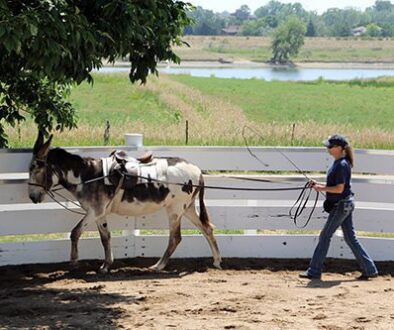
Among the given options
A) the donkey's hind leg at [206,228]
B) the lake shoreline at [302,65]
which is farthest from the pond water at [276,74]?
the donkey's hind leg at [206,228]

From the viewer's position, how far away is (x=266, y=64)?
158000 mm

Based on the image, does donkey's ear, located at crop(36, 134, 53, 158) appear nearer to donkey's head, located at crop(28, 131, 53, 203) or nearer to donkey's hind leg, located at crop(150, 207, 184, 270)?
donkey's head, located at crop(28, 131, 53, 203)

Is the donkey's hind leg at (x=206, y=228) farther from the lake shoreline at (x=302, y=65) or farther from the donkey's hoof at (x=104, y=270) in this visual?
the lake shoreline at (x=302, y=65)

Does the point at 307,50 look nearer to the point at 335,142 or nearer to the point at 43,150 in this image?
the point at 335,142

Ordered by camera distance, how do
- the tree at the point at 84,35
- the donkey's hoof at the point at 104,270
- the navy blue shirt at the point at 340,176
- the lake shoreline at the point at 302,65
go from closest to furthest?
1. the tree at the point at 84,35
2. the navy blue shirt at the point at 340,176
3. the donkey's hoof at the point at 104,270
4. the lake shoreline at the point at 302,65

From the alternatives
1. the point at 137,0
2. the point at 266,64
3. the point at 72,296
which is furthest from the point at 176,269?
the point at 266,64

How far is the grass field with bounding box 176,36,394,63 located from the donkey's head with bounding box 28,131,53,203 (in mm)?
143284

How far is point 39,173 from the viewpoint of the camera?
400 inches

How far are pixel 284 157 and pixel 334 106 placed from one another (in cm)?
4375

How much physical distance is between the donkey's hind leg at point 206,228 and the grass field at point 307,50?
143 m

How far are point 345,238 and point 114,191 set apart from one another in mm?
2686

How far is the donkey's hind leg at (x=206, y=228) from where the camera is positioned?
428 inches

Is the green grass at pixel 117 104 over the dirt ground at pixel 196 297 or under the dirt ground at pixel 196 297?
under

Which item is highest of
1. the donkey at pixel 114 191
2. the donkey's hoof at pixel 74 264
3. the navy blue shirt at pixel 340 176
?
the navy blue shirt at pixel 340 176
